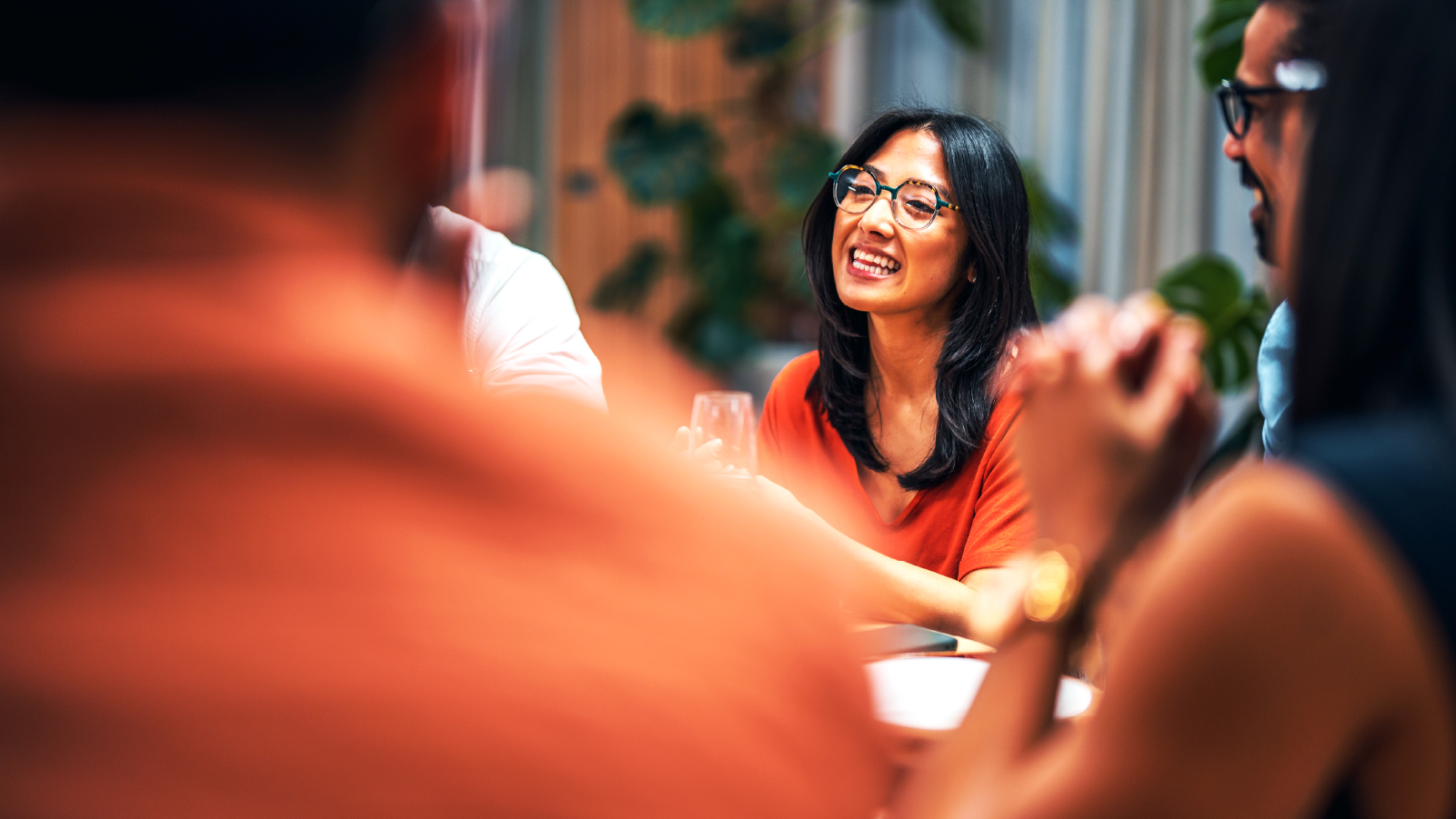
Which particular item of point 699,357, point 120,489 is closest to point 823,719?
point 120,489

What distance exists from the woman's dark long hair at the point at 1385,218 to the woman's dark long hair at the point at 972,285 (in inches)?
43.6

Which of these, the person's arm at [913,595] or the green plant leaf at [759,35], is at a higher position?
the green plant leaf at [759,35]

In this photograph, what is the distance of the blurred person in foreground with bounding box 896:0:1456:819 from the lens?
60cm

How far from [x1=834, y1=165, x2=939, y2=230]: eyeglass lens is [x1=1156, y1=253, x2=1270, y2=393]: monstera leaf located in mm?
1294

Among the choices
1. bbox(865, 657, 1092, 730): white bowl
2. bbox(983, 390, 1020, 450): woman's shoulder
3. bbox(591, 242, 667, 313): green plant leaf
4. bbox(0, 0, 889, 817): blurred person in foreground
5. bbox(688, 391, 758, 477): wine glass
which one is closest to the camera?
bbox(0, 0, 889, 817): blurred person in foreground

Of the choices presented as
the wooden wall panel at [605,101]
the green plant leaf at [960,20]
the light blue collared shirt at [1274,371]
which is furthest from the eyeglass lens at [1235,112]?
the wooden wall panel at [605,101]

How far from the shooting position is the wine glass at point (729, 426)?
1456mm

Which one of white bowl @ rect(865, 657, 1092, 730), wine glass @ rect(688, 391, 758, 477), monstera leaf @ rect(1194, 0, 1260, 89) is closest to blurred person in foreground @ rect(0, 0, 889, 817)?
white bowl @ rect(865, 657, 1092, 730)

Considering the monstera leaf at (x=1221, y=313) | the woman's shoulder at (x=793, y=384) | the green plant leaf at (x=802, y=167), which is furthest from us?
the green plant leaf at (x=802, y=167)

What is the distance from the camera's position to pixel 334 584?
398 millimetres

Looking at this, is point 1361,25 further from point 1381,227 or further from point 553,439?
point 553,439

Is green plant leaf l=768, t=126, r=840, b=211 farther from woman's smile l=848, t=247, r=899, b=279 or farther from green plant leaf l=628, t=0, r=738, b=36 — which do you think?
woman's smile l=848, t=247, r=899, b=279

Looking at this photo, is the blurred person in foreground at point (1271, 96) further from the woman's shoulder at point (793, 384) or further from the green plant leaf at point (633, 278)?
the green plant leaf at point (633, 278)

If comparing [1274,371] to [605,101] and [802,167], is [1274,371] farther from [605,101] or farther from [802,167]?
[605,101]
